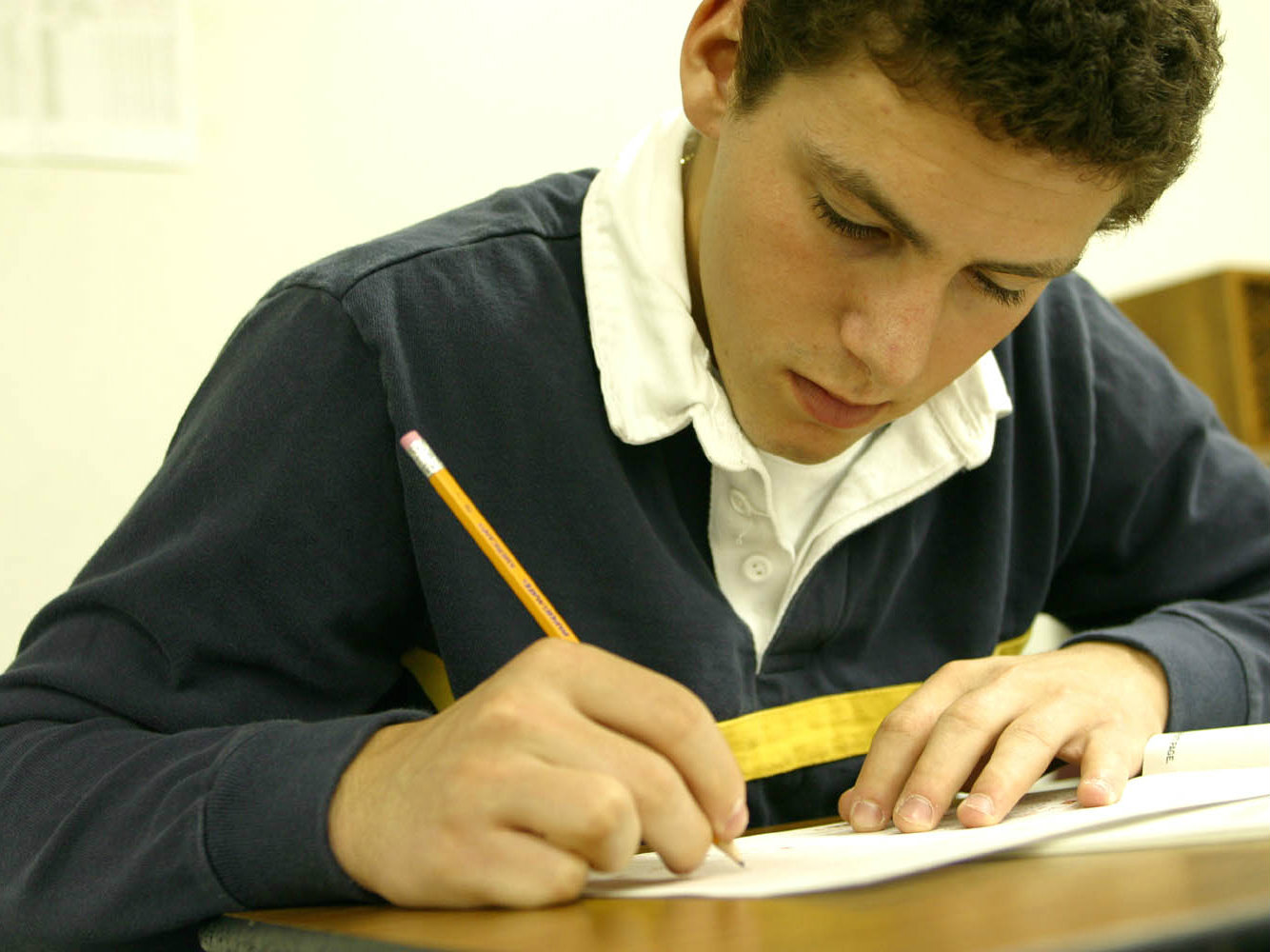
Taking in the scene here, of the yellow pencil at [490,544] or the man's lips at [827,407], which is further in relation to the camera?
the man's lips at [827,407]

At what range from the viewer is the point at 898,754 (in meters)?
0.70

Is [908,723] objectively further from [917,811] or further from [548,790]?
[548,790]

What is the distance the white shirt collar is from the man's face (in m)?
0.04

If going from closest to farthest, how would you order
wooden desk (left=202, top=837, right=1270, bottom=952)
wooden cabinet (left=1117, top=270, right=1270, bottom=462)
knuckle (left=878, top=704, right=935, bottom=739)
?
wooden desk (left=202, top=837, right=1270, bottom=952)
knuckle (left=878, top=704, right=935, bottom=739)
wooden cabinet (left=1117, top=270, right=1270, bottom=462)

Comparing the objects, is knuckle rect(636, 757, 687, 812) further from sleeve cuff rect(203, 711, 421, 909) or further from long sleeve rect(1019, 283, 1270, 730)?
long sleeve rect(1019, 283, 1270, 730)

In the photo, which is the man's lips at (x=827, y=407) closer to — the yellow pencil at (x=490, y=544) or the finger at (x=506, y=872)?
the yellow pencil at (x=490, y=544)

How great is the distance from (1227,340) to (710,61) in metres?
1.42

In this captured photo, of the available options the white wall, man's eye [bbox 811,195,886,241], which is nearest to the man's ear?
man's eye [bbox 811,195,886,241]

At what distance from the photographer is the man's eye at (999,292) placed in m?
0.76

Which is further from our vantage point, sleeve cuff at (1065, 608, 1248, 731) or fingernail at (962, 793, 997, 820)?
sleeve cuff at (1065, 608, 1248, 731)

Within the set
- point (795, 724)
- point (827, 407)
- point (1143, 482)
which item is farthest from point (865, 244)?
point (1143, 482)

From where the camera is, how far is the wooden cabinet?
6.48ft

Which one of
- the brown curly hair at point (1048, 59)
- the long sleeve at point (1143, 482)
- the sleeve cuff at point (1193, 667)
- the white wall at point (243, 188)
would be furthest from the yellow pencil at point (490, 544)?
the white wall at point (243, 188)

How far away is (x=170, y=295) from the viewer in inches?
59.5
